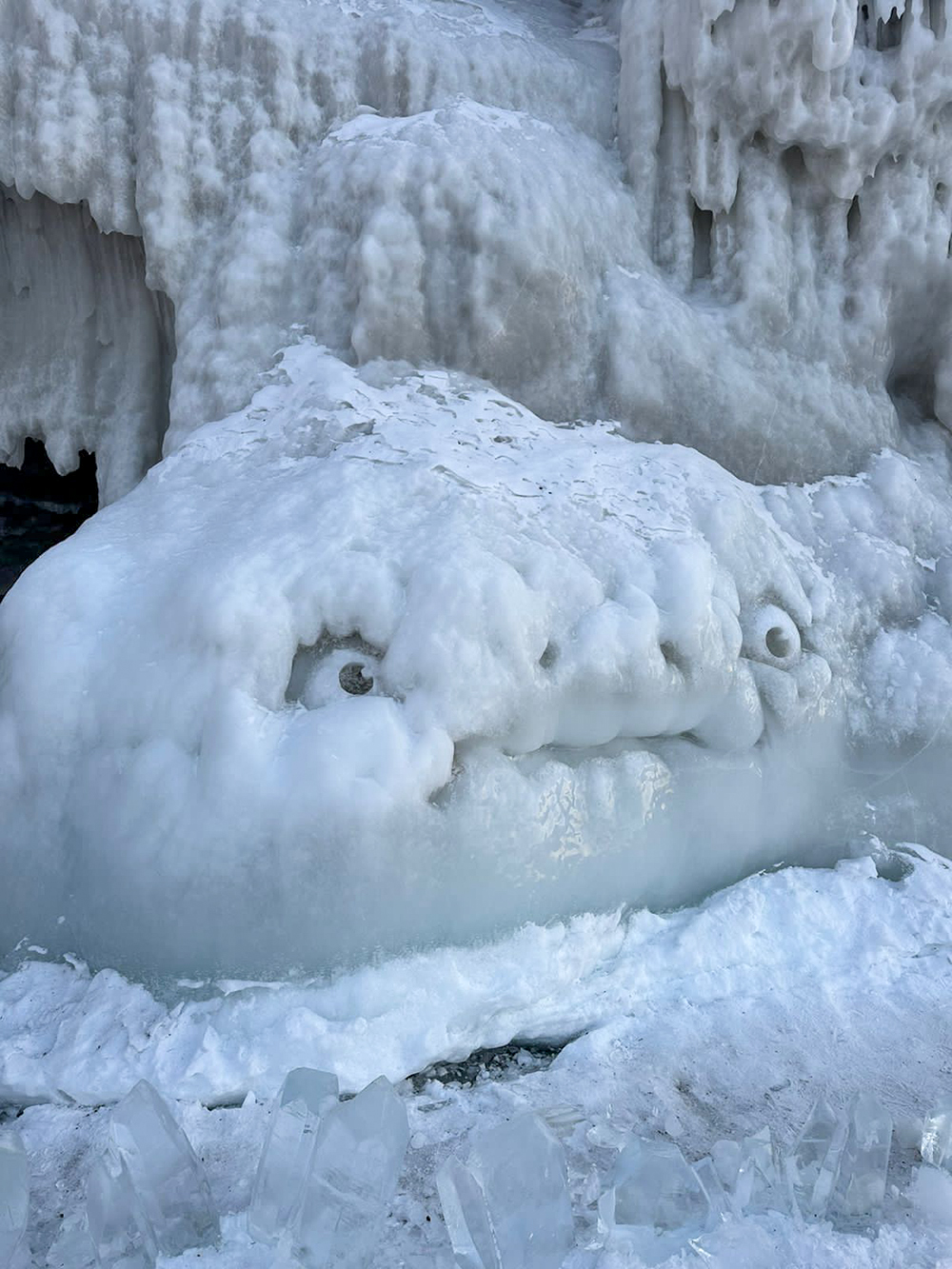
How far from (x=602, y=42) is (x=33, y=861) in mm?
2775

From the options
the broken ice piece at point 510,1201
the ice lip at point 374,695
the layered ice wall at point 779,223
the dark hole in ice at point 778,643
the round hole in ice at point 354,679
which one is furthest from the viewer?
the layered ice wall at point 779,223

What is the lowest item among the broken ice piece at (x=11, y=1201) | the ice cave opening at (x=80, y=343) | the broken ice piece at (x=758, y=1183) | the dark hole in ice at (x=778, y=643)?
the broken ice piece at (x=758, y=1183)

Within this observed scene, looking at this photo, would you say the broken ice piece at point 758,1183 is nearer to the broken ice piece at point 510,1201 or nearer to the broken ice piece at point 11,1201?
the broken ice piece at point 510,1201

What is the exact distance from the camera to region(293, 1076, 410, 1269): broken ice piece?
122cm

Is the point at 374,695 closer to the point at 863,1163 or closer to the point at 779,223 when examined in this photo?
the point at 863,1163

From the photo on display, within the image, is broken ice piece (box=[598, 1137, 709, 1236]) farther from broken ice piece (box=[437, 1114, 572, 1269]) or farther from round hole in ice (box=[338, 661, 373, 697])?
round hole in ice (box=[338, 661, 373, 697])

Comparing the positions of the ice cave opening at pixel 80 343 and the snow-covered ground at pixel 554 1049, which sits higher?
the ice cave opening at pixel 80 343

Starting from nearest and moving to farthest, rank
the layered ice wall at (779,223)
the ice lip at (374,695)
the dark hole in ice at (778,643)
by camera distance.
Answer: the ice lip at (374,695) → the dark hole in ice at (778,643) → the layered ice wall at (779,223)

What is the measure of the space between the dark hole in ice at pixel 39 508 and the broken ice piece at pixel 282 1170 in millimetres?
3234

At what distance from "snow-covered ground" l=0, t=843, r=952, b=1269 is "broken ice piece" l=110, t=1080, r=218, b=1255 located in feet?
0.16

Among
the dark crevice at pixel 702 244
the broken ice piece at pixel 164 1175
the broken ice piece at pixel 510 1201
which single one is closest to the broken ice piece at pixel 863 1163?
the broken ice piece at pixel 510 1201

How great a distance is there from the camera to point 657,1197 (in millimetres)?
1279

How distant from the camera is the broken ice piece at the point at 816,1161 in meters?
1.32

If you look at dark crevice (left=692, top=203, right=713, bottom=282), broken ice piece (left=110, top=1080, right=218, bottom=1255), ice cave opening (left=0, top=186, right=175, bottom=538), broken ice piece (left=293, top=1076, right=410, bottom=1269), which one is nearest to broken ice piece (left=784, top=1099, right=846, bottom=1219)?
broken ice piece (left=293, top=1076, right=410, bottom=1269)
